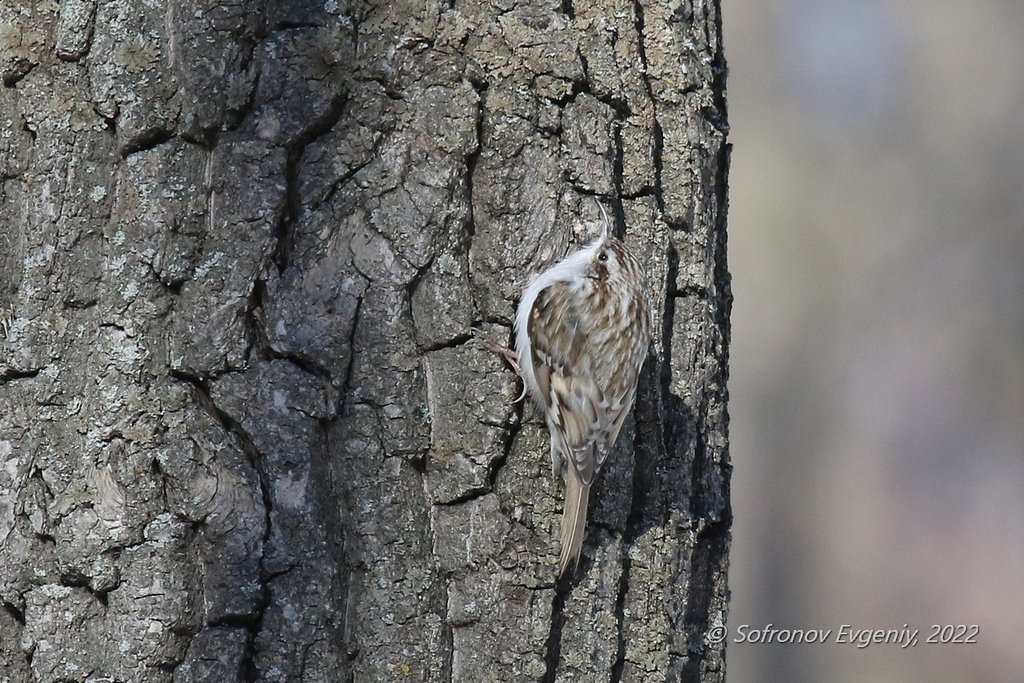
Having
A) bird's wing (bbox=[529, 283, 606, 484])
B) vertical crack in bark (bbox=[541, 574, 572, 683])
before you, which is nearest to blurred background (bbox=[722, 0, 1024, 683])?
bird's wing (bbox=[529, 283, 606, 484])

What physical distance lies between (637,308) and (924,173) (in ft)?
18.3

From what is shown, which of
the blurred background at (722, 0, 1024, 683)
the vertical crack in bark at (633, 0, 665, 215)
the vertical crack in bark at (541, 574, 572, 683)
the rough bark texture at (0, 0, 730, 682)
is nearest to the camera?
the rough bark texture at (0, 0, 730, 682)

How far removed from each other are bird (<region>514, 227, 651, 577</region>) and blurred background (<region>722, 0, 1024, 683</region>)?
15.9 ft

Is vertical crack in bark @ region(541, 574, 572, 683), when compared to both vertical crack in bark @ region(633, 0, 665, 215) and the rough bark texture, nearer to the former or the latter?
the rough bark texture

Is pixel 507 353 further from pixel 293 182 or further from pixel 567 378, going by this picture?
pixel 293 182

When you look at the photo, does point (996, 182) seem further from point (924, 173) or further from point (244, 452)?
point (244, 452)

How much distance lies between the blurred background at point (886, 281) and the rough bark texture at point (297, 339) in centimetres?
523

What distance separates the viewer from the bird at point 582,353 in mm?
2000

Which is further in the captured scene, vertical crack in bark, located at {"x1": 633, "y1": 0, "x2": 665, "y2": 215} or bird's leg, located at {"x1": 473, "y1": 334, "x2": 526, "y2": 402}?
vertical crack in bark, located at {"x1": 633, "y1": 0, "x2": 665, "y2": 215}

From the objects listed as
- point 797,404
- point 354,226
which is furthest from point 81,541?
point 797,404

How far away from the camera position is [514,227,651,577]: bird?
2.00m

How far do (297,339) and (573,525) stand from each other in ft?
1.86

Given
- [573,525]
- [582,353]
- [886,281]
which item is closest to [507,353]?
[573,525]

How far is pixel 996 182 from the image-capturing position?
7203mm
